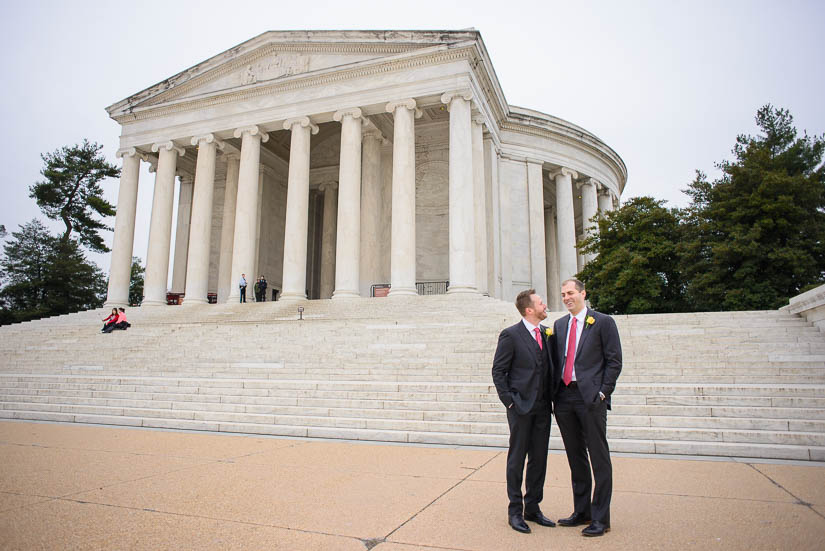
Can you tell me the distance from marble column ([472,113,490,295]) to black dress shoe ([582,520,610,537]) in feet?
82.2

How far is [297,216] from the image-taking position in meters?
31.4

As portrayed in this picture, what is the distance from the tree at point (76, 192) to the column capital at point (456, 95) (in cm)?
4017

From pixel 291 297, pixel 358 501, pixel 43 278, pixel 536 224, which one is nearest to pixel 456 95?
pixel 536 224

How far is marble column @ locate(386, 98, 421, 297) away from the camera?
28141 millimetres

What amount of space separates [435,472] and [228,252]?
34328 millimetres

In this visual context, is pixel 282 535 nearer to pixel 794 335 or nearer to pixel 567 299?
pixel 567 299

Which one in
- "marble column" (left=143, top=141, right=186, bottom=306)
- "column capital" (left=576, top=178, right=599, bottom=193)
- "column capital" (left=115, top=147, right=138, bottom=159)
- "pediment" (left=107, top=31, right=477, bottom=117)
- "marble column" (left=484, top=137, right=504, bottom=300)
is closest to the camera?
"pediment" (left=107, top=31, right=477, bottom=117)

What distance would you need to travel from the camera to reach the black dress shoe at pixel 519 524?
4.85 meters

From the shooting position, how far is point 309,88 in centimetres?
3253

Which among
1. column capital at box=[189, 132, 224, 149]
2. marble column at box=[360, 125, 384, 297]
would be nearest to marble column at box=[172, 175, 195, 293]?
column capital at box=[189, 132, 224, 149]

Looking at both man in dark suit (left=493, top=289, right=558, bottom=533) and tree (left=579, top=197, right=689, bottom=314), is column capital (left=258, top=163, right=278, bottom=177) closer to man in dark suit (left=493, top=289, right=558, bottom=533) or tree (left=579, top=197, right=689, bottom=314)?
tree (left=579, top=197, right=689, bottom=314)

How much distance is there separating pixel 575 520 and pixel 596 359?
5.25 feet

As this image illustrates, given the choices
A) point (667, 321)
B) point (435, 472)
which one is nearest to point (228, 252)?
point (667, 321)

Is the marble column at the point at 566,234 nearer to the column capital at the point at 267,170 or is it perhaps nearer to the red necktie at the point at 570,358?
the column capital at the point at 267,170
